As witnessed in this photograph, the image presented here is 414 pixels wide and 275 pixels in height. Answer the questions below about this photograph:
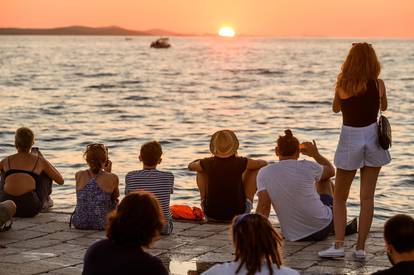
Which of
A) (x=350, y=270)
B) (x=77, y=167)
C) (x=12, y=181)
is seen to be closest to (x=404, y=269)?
(x=350, y=270)

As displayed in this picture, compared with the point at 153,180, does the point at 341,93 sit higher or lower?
higher

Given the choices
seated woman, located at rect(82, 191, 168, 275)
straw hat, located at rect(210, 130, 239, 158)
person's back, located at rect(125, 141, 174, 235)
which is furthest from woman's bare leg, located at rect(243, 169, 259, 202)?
seated woman, located at rect(82, 191, 168, 275)

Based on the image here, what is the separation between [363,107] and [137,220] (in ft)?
9.66

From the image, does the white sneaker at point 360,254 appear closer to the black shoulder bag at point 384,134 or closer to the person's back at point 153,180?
the black shoulder bag at point 384,134

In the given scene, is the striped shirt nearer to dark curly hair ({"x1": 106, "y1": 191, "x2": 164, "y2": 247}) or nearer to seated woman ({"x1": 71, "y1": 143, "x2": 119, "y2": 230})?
seated woman ({"x1": 71, "y1": 143, "x2": 119, "y2": 230})

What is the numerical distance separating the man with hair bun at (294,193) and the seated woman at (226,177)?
894 mm

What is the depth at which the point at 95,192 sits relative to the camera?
8852 millimetres

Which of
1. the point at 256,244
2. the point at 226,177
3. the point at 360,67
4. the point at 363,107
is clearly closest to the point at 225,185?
the point at 226,177

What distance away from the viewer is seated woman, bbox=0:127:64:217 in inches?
369

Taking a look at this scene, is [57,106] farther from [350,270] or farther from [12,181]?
[350,270]

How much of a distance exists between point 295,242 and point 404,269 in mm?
3427

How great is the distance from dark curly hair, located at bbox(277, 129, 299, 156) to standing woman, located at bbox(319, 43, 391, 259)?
0.74m

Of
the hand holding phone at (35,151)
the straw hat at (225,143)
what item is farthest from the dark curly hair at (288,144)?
the hand holding phone at (35,151)

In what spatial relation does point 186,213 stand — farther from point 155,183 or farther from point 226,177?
point 155,183
